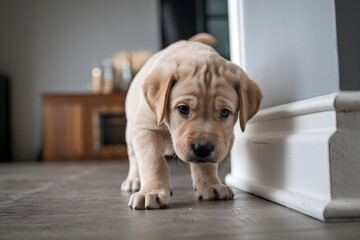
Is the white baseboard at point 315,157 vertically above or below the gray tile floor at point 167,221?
above

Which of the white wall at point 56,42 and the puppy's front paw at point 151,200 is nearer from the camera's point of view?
the puppy's front paw at point 151,200

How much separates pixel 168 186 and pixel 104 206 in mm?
180

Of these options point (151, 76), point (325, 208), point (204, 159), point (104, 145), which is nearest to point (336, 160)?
point (325, 208)

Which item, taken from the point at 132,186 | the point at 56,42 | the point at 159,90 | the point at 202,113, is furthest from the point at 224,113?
the point at 56,42

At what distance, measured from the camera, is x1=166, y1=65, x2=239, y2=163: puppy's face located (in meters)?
1.13

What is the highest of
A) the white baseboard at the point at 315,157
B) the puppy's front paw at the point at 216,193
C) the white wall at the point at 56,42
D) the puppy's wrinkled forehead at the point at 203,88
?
the white wall at the point at 56,42

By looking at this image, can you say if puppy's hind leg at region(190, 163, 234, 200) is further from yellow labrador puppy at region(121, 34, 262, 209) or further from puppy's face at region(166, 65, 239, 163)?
puppy's face at region(166, 65, 239, 163)

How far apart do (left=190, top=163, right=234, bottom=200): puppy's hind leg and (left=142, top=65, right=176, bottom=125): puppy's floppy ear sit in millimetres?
235

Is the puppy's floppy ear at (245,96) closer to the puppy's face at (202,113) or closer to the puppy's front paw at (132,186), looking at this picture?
the puppy's face at (202,113)

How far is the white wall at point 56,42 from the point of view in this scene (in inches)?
235

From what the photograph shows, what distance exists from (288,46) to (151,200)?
0.56m

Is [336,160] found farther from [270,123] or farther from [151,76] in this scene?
[151,76]

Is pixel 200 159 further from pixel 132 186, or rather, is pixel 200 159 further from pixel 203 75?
pixel 132 186

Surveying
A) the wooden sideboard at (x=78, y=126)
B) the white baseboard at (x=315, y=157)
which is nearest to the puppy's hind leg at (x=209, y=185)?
the white baseboard at (x=315, y=157)
